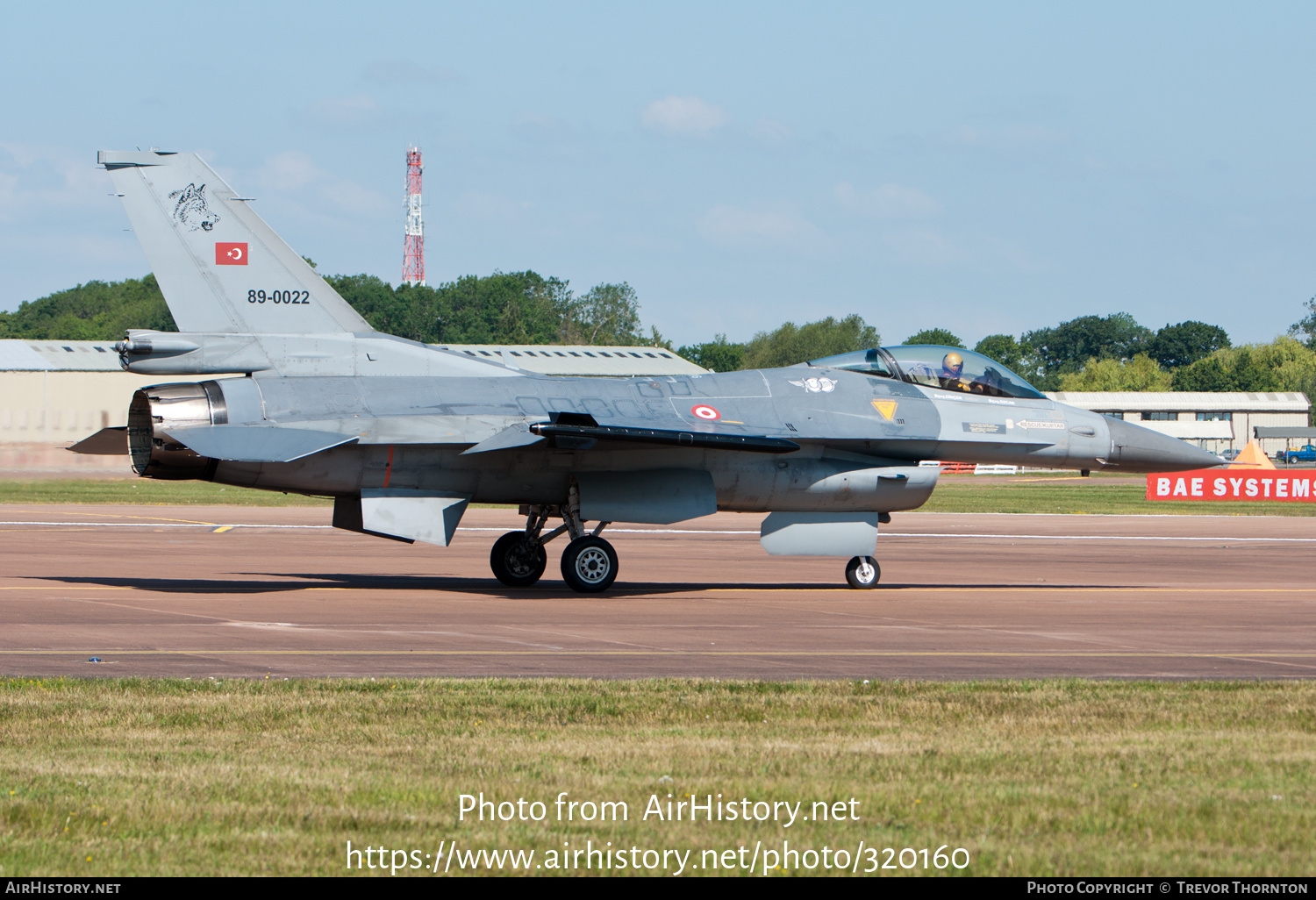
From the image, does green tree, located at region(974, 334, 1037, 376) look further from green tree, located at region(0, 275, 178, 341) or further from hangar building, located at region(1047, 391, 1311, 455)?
green tree, located at region(0, 275, 178, 341)

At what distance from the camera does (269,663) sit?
11664mm

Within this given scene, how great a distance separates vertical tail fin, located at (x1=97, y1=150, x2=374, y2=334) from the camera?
17.1m

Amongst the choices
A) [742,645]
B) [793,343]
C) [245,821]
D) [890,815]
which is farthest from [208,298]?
[793,343]

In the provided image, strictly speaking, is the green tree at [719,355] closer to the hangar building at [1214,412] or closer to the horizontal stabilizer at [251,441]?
the hangar building at [1214,412]

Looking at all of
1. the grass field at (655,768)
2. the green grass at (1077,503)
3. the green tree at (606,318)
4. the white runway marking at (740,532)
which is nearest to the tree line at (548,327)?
the green tree at (606,318)

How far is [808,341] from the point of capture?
129500 millimetres

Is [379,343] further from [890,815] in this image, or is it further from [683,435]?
[890,815]

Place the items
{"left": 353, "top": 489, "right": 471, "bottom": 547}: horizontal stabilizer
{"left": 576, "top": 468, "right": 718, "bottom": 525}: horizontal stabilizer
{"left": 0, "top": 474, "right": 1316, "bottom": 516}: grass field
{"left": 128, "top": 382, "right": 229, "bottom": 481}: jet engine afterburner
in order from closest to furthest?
1. {"left": 128, "top": 382, "right": 229, "bottom": 481}: jet engine afterburner
2. {"left": 353, "top": 489, "right": 471, "bottom": 547}: horizontal stabilizer
3. {"left": 576, "top": 468, "right": 718, "bottom": 525}: horizontal stabilizer
4. {"left": 0, "top": 474, "right": 1316, "bottom": 516}: grass field

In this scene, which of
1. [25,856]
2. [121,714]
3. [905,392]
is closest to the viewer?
[25,856]

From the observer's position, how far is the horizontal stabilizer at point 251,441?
15.5 metres

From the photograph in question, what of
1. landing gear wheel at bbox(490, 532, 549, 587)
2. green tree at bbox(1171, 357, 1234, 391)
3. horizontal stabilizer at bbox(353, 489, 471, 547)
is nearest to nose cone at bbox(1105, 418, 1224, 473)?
landing gear wheel at bbox(490, 532, 549, 587)

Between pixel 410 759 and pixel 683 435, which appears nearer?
pixel 410 759

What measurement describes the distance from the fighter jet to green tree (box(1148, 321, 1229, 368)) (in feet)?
606

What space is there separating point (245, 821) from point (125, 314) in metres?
134
